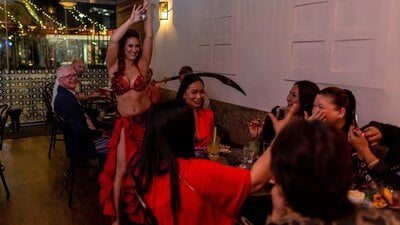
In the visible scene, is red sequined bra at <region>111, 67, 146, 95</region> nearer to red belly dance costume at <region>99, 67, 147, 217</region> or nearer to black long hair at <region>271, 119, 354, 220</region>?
red belly dance costume at <region>99, 67, 147, 217</region>

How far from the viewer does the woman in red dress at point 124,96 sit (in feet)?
10.2

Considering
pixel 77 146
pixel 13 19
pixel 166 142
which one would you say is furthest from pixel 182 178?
pixel 13 19

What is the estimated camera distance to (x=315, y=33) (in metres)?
3.25

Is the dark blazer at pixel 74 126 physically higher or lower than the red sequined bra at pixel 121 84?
lower

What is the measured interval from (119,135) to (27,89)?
5752 millimetres

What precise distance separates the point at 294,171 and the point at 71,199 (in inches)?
133

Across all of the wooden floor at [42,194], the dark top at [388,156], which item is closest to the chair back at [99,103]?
the wooden floor at [42,194]

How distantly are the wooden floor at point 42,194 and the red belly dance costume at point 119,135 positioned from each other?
0.34m

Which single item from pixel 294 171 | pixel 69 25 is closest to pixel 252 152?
pixel 294 171

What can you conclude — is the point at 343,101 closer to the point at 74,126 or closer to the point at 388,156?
the point at 388,156

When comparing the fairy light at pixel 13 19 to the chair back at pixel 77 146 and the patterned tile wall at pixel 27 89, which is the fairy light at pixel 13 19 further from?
the chair back at pixel 77 146

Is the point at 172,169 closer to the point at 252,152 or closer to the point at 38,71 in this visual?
the point at 252,152

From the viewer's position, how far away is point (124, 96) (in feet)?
10.7

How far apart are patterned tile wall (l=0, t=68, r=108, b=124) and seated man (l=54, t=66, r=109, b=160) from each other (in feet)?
14.5
